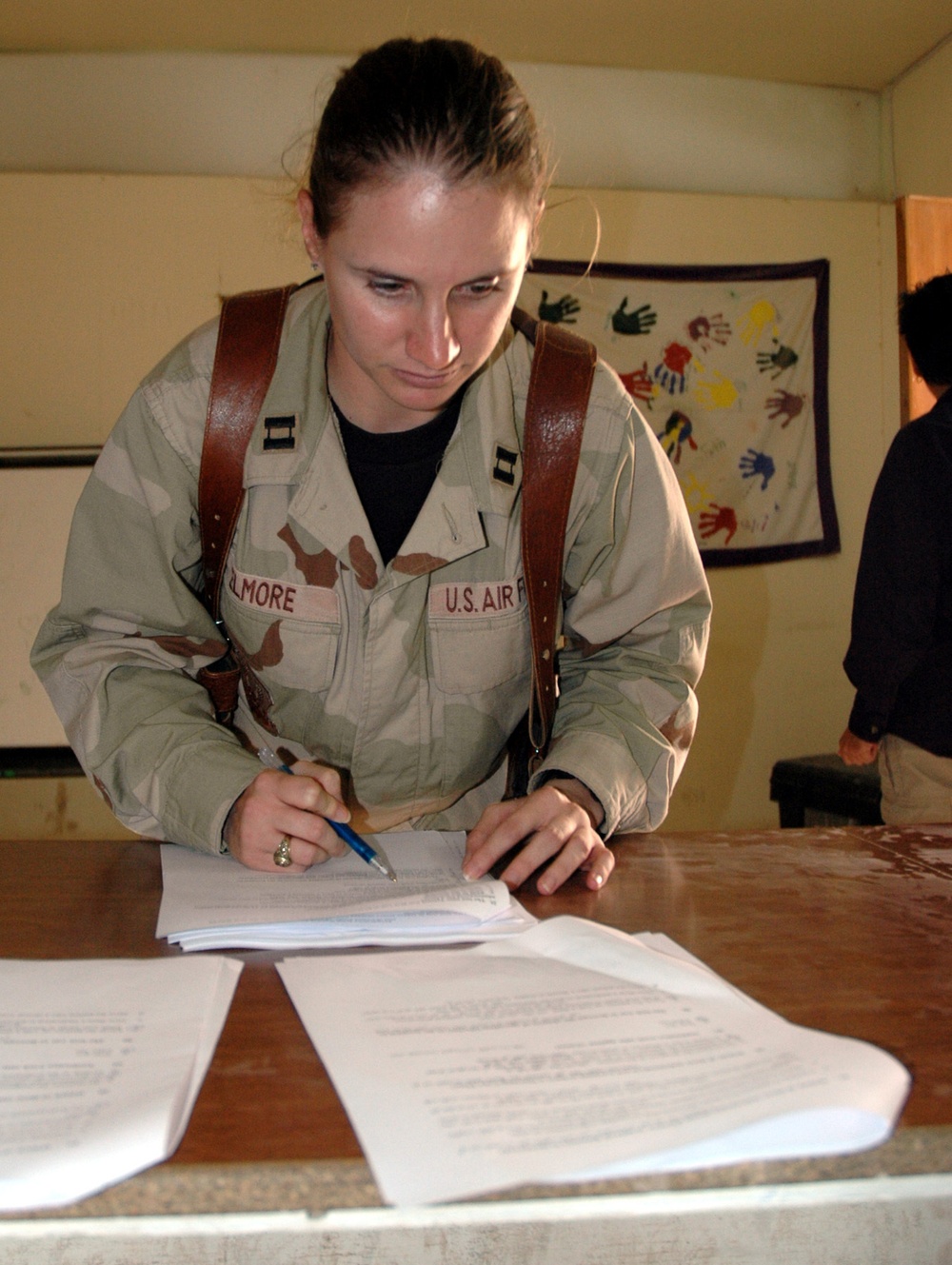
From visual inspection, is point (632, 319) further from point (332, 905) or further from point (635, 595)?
point (332, 905)

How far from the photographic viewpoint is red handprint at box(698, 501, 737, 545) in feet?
13.4

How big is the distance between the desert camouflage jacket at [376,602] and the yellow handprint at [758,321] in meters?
2.89

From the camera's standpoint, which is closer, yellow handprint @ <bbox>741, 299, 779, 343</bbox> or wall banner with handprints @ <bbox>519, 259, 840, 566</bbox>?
wall banner with handprints @ <bbox>519, 259, 840, 566</bbox>

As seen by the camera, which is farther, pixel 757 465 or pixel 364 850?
pixel 757 465

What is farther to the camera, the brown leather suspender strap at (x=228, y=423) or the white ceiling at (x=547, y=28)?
the white ceiling at (x=547, y=28)

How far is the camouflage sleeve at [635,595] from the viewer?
1.30m

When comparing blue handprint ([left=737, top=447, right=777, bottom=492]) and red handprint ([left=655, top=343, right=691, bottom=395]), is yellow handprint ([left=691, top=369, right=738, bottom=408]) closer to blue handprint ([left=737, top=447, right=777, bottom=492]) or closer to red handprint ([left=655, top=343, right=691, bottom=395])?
red handprint ([left=655, top=343, right=691, bottom=395])

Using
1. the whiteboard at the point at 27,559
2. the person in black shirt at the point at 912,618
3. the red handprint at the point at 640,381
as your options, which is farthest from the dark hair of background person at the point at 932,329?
the whiteboard at the point at 27,559

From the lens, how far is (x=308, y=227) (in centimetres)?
124

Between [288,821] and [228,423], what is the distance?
0.48 m

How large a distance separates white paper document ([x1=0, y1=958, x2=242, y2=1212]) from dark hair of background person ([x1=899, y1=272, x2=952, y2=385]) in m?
1.96

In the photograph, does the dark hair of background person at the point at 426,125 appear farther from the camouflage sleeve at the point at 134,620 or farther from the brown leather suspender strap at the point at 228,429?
the camouflage sleeve at the point at 134,620

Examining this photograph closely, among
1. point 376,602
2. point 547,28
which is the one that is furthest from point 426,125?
point 547,28

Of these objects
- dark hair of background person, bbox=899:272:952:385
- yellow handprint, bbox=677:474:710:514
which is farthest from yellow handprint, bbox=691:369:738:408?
dark hair of background person, bbox=899:272:952:385
